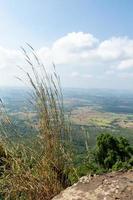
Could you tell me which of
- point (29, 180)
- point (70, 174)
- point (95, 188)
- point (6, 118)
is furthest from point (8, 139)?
point (95, 188)

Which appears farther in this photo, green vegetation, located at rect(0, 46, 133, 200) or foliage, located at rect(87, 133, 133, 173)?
foliage, located at rect(87, 133, 133, 173)

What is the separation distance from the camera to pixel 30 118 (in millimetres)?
4066

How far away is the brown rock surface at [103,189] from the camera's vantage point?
3.16m

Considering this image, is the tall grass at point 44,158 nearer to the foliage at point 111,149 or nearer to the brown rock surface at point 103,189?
the brown rock surface at point 103,189

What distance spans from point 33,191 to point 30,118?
76 cm

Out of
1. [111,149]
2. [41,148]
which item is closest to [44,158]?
[41,148]

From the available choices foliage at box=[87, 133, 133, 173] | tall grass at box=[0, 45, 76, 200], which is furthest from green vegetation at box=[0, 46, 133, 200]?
foliage at box=[87, 133, 133, 173]

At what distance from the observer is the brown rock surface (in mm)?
A: 3160

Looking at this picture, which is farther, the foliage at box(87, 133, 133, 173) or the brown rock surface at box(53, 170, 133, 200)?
the foliage at box(87, 133, 133, 173)

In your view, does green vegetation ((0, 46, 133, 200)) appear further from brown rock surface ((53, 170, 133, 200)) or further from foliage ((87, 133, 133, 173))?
foliage ((87, 133, 133, 173))

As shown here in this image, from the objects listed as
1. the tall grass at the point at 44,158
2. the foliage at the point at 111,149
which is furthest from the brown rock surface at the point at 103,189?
the foliage at the point at 111,149

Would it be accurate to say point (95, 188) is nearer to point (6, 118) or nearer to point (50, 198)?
point (50, 198)

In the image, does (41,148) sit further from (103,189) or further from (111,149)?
(111,149)

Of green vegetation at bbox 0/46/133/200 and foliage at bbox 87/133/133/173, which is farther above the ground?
green vegetation at bbox 0/46/133/200
